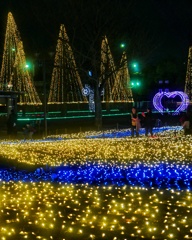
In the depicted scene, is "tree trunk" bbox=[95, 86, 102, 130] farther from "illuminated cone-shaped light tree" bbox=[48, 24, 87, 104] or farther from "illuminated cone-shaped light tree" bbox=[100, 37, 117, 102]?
"illuminated cone-shaped light tree" bbox=[48, 24, 87, 104]

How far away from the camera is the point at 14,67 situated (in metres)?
48.8

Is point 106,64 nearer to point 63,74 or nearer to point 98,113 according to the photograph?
point 98,113

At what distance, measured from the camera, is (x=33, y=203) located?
39.4 feet

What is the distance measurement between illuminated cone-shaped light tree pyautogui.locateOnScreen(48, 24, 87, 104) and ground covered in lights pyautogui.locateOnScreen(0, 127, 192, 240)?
2680cm

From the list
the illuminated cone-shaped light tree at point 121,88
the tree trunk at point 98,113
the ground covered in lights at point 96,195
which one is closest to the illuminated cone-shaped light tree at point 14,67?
the tree trunk at point 98,113

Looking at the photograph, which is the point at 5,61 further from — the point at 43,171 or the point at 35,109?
the point at 43,171

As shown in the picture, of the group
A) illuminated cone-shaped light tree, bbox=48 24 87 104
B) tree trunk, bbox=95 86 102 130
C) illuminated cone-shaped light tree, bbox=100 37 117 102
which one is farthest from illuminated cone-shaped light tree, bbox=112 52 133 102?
tree trunk, bbox=95 86 102 130

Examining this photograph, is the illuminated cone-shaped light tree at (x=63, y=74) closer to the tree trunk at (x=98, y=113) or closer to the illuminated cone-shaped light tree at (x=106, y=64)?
the illuminated cone-shaped light tree at (x=106, y=64)

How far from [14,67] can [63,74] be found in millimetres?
5277

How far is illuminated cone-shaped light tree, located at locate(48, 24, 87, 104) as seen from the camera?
160 ft

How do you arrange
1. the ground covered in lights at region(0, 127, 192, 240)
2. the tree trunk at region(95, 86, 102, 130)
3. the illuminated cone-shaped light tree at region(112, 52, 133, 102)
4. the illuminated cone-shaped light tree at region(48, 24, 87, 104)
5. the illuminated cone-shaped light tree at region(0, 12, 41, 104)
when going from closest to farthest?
the ground covered in lights at region(0, 127, 192, 240)
the tree trunk at region(95, 86, 102, 130)
the illuminated cone-shaped light tree at region(0, 12, 41, 104)
the illuminated cone-shaped light tree at region(48, 24, 87, 104)
the illuminated cone-shaped light tree at region(112, 52, 133, 102)

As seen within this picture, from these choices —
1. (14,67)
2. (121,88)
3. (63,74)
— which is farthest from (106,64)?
(121,88)

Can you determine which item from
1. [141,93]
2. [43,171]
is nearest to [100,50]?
[43,171]

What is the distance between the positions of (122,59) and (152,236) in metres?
42.4
